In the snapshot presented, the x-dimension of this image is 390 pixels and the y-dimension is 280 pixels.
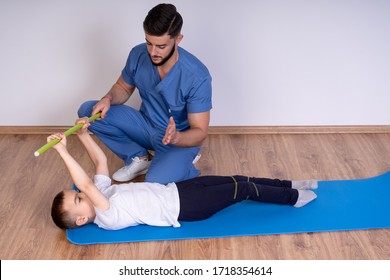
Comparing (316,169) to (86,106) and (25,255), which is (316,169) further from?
(25,255)

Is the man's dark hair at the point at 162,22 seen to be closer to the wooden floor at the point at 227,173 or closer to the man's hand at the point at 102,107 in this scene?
the man's hand at the point at 102,107

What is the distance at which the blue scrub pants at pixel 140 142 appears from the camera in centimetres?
292

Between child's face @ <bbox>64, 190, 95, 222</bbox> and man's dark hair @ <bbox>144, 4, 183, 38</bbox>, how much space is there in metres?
0.72

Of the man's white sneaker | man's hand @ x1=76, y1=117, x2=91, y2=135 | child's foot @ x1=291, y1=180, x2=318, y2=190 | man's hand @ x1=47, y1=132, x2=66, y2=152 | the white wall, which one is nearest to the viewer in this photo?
man's hand @ x1=47, y1=132, x2=66, y2=152

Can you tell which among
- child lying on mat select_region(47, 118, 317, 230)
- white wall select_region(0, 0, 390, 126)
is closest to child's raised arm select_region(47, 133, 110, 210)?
child lying on mat select_region(47, 118, 317, 230)

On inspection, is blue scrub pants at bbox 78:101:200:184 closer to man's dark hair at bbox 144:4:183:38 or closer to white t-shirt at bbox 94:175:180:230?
white t-shirt at bbox 94:175:180:230

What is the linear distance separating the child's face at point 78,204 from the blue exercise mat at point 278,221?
0.33 feet

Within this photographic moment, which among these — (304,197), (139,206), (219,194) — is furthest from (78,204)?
(304,197)

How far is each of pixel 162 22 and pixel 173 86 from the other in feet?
1.13

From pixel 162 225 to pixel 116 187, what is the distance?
249 millimetres

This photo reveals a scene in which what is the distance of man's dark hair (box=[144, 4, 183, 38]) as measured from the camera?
104 inches

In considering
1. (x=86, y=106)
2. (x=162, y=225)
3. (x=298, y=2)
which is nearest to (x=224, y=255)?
(x=162, y=225)

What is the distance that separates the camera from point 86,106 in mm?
3061

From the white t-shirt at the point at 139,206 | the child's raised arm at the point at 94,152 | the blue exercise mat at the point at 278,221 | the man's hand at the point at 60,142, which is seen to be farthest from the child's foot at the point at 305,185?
the man's hand at the point at 60,142
